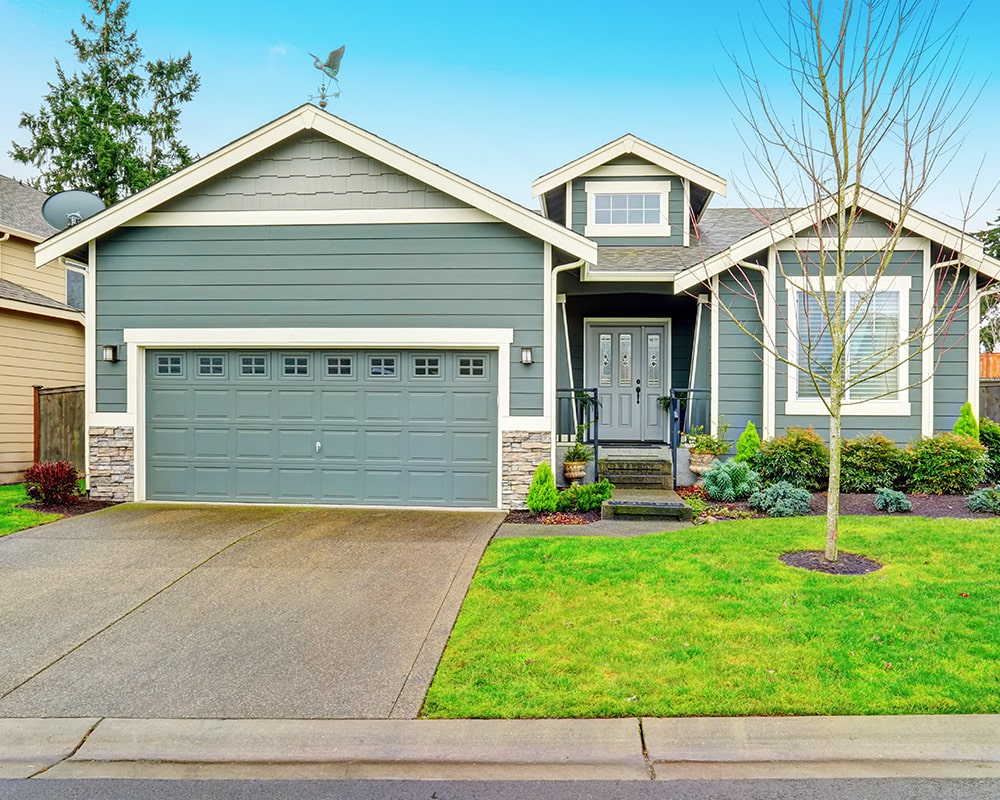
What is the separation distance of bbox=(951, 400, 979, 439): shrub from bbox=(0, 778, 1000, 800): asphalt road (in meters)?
8.22

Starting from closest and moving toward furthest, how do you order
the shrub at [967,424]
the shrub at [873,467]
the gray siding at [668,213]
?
the shrub at [873,467]
the shrub at [967,424]
the gray siding at [668,213]

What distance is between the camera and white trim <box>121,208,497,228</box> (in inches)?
355

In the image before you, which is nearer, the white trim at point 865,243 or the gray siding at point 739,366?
the white trim at point 865,243

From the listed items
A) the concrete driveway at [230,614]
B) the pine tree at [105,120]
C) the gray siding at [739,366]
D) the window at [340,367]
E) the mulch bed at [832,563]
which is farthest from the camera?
the pine tree at [105,120]

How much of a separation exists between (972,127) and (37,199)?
19423 mm

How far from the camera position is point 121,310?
9.34 m

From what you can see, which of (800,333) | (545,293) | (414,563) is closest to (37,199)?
(545,293)

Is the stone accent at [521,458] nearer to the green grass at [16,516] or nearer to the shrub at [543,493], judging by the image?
the shrub at [543,493]

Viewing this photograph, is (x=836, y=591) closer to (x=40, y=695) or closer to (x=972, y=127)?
(x=972, y=127)

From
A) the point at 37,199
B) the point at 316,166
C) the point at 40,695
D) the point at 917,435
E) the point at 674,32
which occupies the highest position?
the point at 674,32

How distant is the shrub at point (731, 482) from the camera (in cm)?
891

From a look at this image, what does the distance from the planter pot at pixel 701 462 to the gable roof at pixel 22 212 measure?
46.0 ft

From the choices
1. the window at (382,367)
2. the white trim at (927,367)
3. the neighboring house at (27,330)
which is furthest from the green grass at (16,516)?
the white trim at (927,367)

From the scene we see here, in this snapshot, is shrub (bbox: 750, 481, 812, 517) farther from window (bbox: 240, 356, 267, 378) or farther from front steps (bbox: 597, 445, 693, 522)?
window (bbox: 240, 356, 267, 378)
